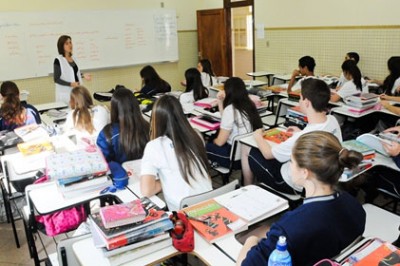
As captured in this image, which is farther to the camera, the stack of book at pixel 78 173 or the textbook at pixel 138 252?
the stack of book at pixel 78 173

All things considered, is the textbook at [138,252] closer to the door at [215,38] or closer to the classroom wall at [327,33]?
the classroom wall at [327,33]

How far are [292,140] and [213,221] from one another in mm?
977

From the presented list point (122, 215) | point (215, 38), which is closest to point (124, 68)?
point (215, 38)

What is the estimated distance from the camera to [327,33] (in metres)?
6.33

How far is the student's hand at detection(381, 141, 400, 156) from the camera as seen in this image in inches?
94.0

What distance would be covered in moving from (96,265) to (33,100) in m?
5.64

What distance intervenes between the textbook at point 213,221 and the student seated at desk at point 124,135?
0.98m

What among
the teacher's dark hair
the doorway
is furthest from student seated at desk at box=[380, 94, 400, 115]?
the doorway

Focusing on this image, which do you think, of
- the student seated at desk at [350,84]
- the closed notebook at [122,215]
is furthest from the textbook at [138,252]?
the student seated at desk at [350,84]

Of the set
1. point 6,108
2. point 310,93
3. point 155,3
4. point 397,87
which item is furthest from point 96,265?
point 155,3

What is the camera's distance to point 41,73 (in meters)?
6.28

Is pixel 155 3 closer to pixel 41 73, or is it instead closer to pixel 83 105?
pixel 41 73

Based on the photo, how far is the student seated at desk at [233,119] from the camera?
3.17 meters

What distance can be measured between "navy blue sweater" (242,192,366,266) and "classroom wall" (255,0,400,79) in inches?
197
